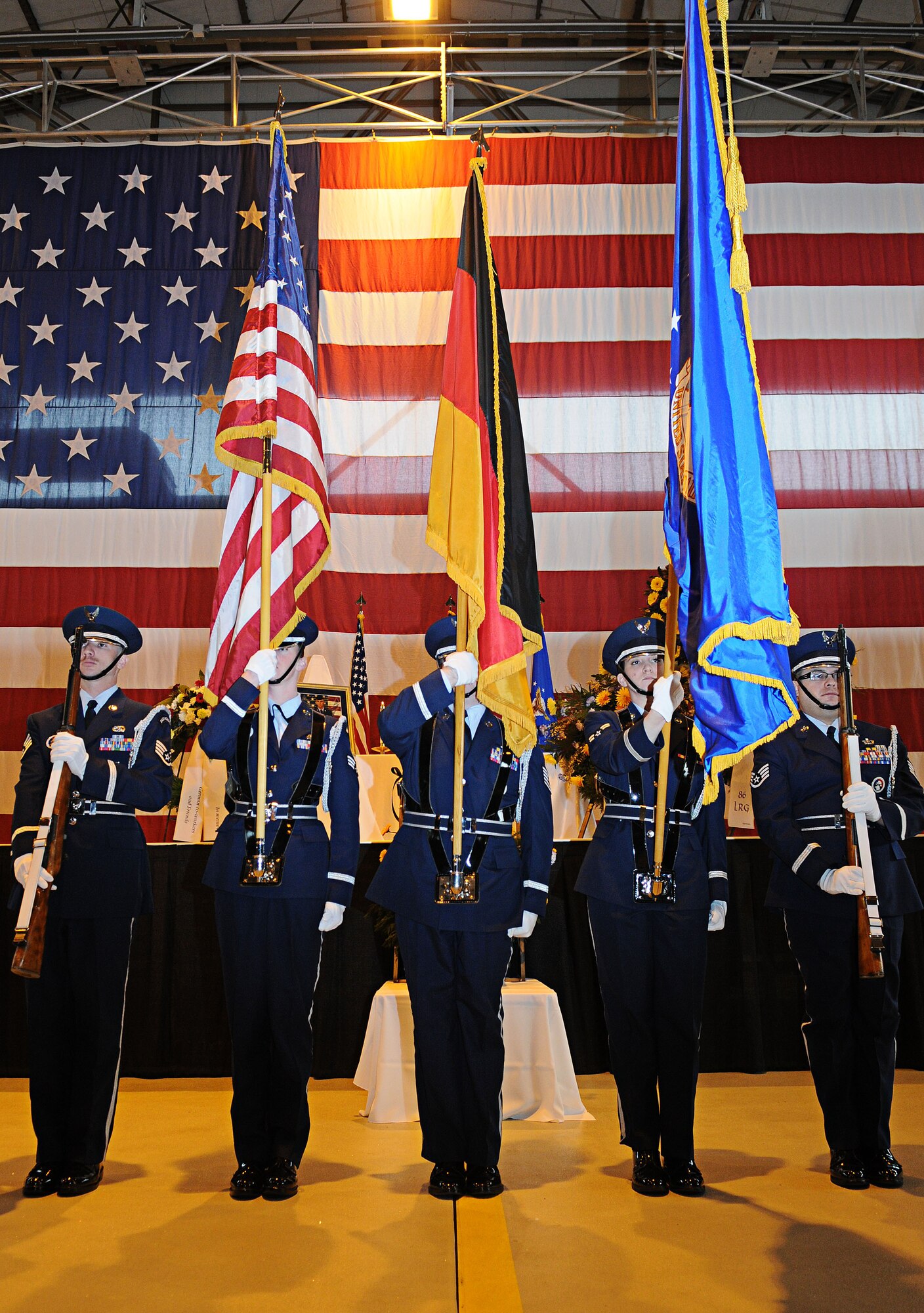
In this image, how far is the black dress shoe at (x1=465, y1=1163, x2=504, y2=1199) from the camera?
3281 mm

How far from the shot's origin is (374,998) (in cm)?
475

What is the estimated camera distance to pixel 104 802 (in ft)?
11.9

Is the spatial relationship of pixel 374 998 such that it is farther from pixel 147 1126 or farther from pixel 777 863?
pixel 777 863

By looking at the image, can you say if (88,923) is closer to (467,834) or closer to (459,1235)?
(467,834)

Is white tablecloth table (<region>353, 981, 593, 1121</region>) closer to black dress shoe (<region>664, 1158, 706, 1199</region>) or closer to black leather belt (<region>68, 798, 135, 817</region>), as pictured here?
black dress shoe (<region>664, 1158, 706, 1199</region>)

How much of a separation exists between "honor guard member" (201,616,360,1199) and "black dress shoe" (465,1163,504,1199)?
0.52 m

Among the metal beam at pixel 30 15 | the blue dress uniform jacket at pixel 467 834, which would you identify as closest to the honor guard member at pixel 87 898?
the blue dress uniform jacket at pixel 467 834

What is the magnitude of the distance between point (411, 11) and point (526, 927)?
7440 millimetres

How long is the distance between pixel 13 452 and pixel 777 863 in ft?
21.5

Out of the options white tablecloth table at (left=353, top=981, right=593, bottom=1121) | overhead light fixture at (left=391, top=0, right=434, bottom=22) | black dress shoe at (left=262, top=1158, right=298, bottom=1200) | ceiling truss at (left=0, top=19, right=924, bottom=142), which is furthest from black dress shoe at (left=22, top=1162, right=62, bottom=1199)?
overhead light fixture at (left=391, top=0, right=434, bottom=22)

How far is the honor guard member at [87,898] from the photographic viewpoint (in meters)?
3.42

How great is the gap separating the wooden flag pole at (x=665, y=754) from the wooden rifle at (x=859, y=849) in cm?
53

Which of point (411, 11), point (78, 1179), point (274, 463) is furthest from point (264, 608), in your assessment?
point (411, 11)

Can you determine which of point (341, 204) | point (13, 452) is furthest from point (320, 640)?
point (341, 204)
